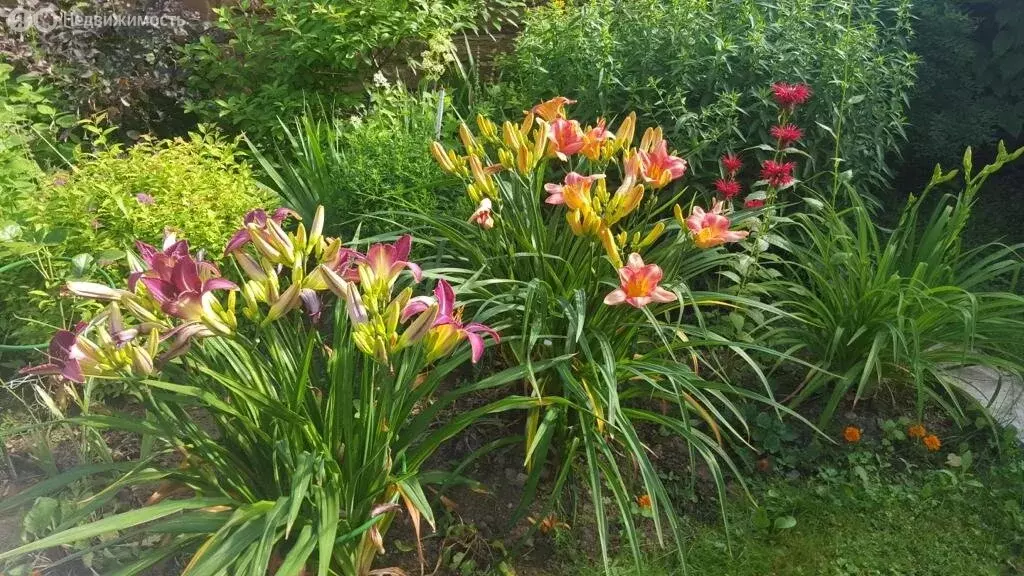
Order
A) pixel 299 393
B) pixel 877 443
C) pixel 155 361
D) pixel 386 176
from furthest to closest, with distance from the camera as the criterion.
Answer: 1. pixel 386 176
2. pixel 877 443
3. pixel 299 393
4. pixel 155 361

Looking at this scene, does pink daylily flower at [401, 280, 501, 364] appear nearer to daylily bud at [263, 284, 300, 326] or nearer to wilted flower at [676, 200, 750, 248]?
daylily bud at [263, 284, 300, 326]

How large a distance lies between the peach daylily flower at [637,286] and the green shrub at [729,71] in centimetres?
110

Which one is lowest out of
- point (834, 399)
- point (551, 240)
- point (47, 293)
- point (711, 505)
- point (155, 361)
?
point (711, 505)

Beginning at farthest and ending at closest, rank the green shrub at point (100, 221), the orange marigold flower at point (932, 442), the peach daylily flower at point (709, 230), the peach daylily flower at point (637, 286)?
the green shrub at point (100, 221)
the orange marigold flower at point (932, 442)
the peach daylily flower at point (709, 230)
the peach daylily flower at point (637, 286)

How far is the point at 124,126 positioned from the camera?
12.8 feet

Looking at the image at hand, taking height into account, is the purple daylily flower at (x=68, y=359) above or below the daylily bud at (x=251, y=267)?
below

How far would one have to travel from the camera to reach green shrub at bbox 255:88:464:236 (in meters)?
2.89

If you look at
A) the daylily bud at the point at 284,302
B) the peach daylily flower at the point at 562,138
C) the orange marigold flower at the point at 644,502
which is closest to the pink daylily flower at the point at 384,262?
the daylily bud at the point at 284,302

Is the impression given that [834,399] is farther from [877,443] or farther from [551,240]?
[551,240]

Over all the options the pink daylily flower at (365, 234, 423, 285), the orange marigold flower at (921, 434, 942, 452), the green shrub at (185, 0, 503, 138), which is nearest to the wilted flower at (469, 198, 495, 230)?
the pink daylily flower at (365, 234, 423, 285)

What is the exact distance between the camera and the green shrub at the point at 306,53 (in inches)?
141

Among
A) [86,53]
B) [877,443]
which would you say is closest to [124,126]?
[86,53]

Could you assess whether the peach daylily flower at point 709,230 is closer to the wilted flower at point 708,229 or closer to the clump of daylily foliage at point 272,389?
the wilted flower at point 708,229

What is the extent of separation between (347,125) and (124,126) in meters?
1.19
